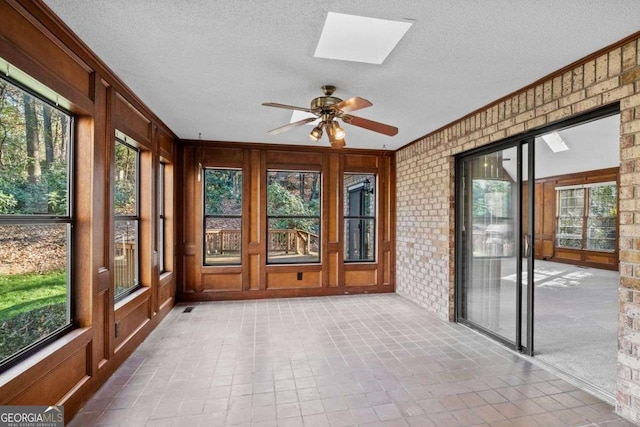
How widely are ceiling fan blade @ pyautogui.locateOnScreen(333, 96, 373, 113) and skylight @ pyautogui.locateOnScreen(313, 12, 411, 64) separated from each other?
1.06 feet

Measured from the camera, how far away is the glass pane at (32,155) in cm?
183

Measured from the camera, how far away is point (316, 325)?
4082 millimetres

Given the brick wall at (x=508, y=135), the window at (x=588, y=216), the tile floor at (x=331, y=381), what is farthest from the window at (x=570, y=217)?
the tile floor at (x=331, y=381)

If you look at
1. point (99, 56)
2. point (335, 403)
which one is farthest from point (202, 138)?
point (335, 403)

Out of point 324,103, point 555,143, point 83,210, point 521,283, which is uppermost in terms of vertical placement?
point 555,143

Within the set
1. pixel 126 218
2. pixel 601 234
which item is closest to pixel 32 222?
pixel 126 218

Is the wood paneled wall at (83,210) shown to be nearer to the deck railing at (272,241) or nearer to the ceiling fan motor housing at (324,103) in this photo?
the ceiling fan motor housing at (324,103)

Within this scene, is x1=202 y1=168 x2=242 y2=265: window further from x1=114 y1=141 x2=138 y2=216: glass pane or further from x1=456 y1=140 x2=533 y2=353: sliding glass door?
x1=456 y1=140 x2=533 y2=353: sliding glass door

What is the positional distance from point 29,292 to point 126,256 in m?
1.49

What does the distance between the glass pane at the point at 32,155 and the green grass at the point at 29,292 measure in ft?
1.35

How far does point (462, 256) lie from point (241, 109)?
11.1 ft

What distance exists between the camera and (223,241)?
5.39 metres

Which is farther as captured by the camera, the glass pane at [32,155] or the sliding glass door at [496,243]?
the sliding glass door at [496,243]

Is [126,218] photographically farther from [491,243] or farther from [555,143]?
[555,143]
